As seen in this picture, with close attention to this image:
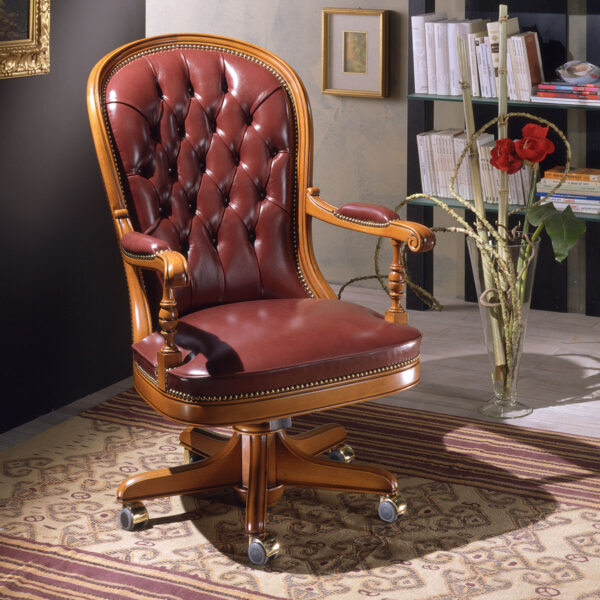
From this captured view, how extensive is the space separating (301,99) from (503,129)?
650 millimetres

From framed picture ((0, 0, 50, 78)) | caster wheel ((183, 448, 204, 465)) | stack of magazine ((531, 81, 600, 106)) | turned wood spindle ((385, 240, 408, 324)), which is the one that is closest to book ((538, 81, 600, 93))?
stack of magazine ((531, 81, 600, 106))

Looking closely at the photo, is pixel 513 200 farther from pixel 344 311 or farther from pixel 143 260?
pixel 143 260

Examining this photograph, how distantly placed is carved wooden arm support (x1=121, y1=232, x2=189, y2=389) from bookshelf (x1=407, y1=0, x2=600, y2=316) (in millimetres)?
2004

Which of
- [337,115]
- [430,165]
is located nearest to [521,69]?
[430,165]

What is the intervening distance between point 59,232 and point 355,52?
181cm

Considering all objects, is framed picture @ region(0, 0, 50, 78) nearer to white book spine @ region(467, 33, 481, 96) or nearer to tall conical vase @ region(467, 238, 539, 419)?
tall conical vase @ region(467, 238, 539, 419)

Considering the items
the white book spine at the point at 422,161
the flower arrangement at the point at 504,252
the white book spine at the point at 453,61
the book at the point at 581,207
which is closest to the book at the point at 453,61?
the white book spine at the point at 453,61

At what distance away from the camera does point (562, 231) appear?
3.10m

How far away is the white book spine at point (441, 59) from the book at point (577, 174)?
0.49 metres

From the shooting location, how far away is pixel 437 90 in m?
4.03

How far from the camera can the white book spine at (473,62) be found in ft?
12.6

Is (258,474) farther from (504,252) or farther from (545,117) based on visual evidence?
(545,117)

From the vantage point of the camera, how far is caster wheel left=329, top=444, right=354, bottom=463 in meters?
2.80

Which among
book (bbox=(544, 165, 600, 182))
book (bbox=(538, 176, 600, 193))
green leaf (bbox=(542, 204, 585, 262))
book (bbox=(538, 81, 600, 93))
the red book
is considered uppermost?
book (bbox=(538, 81, 600, 93))
